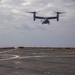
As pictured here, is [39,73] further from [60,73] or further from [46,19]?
[46,19]

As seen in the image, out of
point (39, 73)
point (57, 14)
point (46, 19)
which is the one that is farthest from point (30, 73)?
point (57, 14)

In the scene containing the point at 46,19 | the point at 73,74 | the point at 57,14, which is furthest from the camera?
the point at 57,14

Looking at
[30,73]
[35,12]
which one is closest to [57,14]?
[35,12]

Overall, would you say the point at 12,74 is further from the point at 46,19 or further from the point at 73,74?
the point at 46,19

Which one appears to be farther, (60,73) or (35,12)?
(35,12)

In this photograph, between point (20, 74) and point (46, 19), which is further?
point (46, 19)

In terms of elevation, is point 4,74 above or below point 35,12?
below

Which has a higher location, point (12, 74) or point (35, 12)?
point (35, 12)

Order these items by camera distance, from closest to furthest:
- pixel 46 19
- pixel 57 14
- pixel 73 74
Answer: pixel 73 74 → pixel 46 19 → pixel 57 14

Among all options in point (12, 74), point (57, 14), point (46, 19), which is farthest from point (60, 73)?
point (57, 14)
